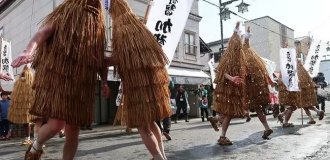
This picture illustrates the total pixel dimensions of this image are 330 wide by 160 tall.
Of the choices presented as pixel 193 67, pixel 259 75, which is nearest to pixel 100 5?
pixel 259 75

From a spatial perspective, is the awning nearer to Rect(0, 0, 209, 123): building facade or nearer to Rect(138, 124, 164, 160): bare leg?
Rect(0, 0, 209, 123): building facade

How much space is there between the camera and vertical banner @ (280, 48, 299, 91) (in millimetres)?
9414

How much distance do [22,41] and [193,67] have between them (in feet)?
33.0

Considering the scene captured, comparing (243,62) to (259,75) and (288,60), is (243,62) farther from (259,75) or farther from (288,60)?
(288,60)

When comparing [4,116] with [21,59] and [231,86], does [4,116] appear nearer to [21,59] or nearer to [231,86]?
[231,86]

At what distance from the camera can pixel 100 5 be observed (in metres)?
3.45

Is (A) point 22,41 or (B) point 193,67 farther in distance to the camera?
(B) point 193,67

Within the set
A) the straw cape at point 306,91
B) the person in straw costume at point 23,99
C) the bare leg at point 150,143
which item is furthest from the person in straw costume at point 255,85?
the person in straw costume at point 23,99

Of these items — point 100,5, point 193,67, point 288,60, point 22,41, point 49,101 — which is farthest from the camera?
point 193,67

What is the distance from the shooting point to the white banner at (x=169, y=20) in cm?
452

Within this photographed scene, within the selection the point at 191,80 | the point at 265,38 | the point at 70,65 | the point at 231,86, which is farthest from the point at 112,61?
the point at 265,38

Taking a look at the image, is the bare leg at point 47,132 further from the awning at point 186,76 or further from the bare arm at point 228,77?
the awning at point 186,76

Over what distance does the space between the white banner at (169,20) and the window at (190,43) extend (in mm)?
17393

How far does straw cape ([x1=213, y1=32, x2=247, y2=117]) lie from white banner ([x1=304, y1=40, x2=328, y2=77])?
5.64 m
